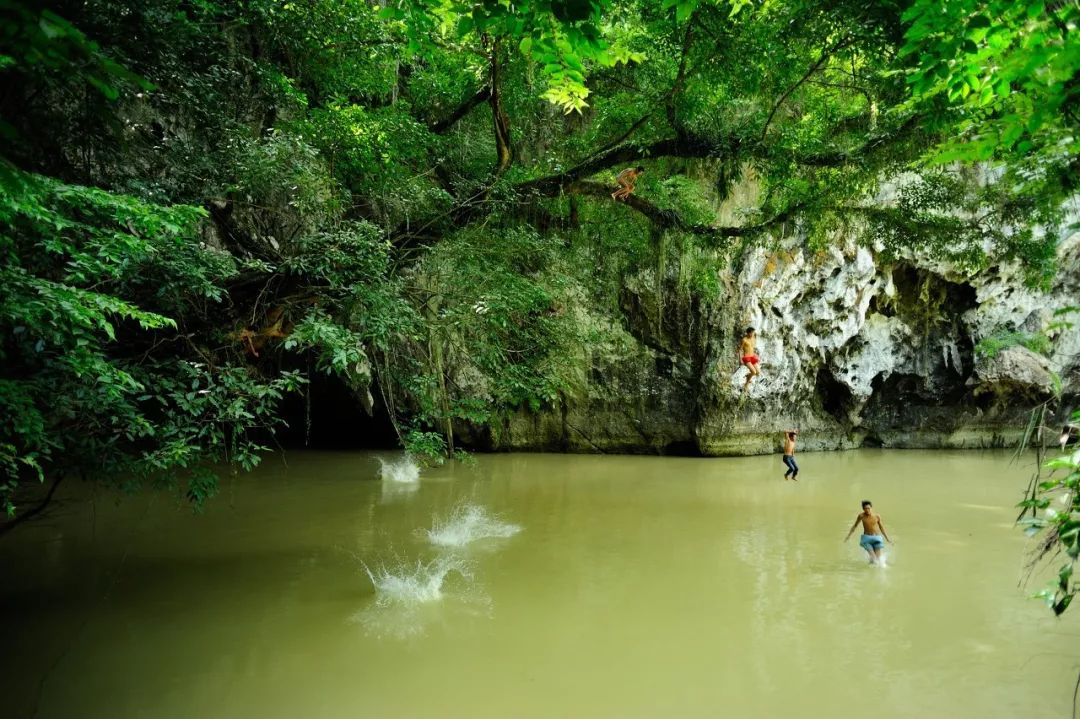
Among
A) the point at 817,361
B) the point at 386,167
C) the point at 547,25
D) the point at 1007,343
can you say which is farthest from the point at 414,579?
the point at 1007,343

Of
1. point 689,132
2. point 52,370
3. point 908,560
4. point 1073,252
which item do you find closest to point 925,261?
point 1073,252

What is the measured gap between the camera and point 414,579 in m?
5.88

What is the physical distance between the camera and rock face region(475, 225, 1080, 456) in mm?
14156

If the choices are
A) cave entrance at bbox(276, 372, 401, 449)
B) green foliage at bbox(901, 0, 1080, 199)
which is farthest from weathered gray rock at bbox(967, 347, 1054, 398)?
green foliage at bbox(901, 0, 1080, 199)

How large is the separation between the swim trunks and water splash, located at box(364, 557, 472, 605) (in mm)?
4245

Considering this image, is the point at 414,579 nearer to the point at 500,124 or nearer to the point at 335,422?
the point at 500,124

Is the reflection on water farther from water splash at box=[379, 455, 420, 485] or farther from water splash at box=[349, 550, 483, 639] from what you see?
water splash at box=[379, 455, 420, 485]

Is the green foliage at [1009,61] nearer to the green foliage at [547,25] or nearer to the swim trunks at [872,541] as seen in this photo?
the green foliage at [547,25]

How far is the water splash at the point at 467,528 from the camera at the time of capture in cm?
733

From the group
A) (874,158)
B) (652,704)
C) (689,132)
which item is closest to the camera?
(652,704)

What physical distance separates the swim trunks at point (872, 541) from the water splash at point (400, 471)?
7063mm

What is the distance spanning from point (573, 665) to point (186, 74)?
535cm

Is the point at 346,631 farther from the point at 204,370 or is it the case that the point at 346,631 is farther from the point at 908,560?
the point at 908,560

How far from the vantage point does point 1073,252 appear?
16031mm
